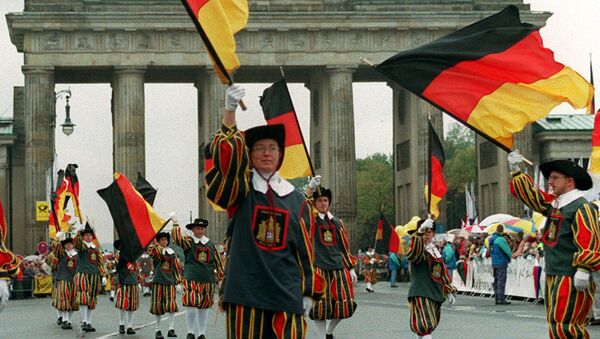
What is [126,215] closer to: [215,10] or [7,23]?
[215,10]

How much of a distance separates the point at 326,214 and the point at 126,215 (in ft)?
10.8

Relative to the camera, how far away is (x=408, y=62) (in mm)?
13477

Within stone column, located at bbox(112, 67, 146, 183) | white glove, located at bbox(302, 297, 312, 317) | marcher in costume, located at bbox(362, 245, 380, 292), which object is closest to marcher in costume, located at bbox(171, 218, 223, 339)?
white glove, located at bbox(302, 297, 312, 317)

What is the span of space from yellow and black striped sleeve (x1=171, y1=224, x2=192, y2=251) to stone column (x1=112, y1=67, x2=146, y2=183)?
183 feet

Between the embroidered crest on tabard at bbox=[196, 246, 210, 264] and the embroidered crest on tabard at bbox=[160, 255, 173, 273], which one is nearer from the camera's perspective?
the embroidered crest on tabard at bbox=[196, 246, 210, 264]

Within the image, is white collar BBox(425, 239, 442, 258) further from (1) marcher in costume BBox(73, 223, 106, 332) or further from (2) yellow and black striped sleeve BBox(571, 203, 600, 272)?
(1) marcher in costume BBox(73, 223, 106, 332)

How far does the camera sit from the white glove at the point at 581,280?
42.1 feet

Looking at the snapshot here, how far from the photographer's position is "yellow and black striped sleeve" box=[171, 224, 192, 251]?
2222 centimetres

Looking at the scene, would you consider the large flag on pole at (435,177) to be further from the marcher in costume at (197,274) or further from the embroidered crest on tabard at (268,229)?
the embroidered crest on tabard at (268,229)

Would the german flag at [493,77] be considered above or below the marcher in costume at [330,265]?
above

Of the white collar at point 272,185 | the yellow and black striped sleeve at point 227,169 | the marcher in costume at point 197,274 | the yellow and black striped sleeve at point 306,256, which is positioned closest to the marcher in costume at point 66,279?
the marcher in costume at point 197,274

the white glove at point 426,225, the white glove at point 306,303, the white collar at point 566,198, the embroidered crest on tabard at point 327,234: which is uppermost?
the white collar at point 566,198

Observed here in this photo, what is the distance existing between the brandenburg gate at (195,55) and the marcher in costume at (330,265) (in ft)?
190

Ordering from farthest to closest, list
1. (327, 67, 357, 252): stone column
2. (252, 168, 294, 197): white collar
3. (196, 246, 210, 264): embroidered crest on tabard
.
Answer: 1. (327, 67, 357, 252): stone column
2. (196, 246, 210, 264): embroidered crest on tabard
3. (252, 168, 294, 197): white collar
